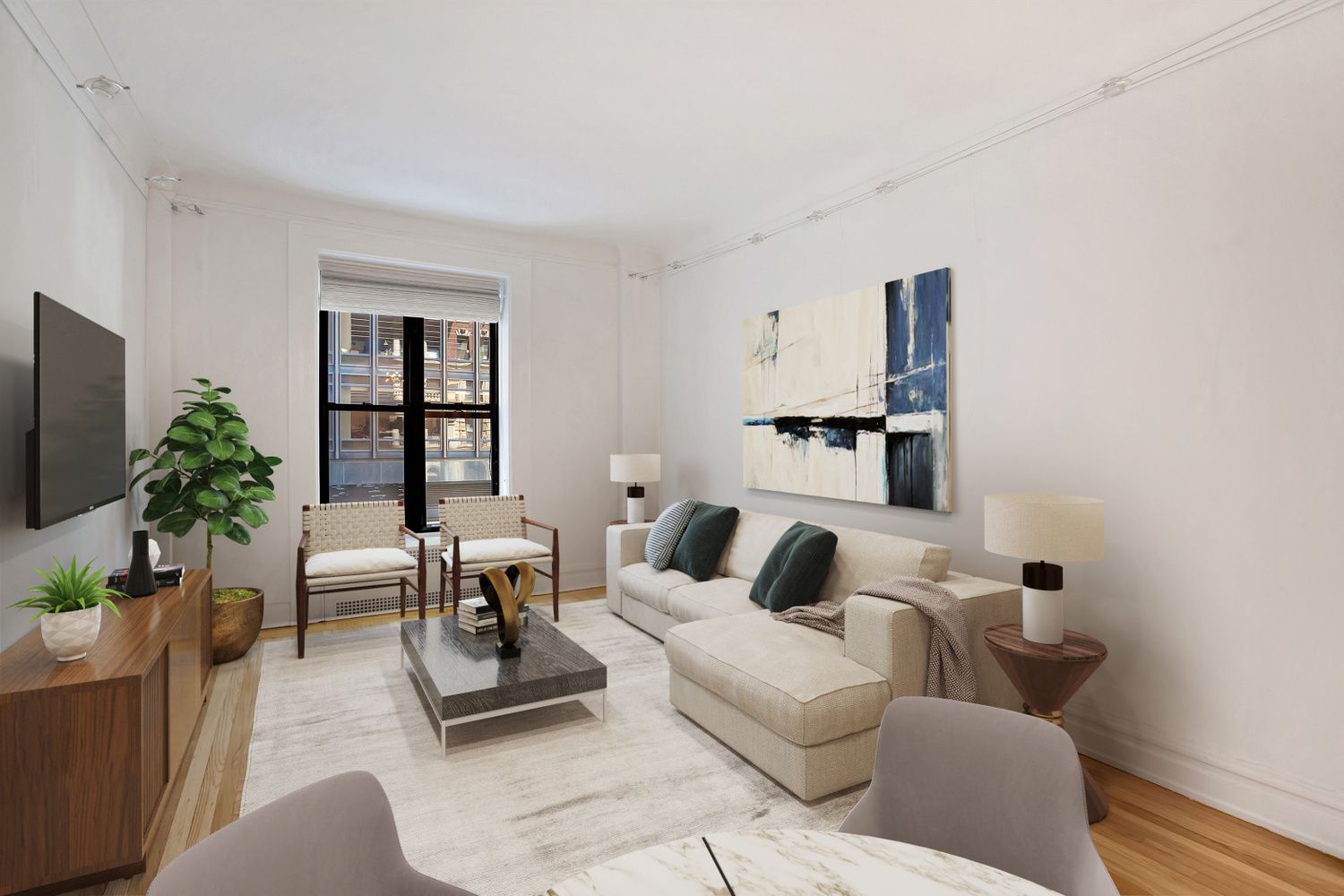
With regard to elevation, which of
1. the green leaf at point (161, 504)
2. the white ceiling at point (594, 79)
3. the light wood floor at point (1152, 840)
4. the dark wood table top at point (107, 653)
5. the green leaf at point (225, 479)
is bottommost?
the light wood floor at point (1152, 840)

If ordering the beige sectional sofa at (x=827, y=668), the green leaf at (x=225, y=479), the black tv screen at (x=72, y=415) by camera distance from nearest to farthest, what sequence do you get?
the black tv screen at (x=72, y=415) → the beige sectional sofa at (x=827, y=668) → the green leaf at (x=225, y=479)

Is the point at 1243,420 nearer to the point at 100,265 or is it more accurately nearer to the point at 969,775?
the point at 969,775

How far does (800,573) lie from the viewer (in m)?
3.55

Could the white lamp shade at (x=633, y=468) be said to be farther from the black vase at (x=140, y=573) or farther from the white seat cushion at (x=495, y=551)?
the black vase at (x=140, y=573)

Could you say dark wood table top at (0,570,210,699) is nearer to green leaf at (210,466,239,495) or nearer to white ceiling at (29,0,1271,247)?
green leaf at (210,466,239,495)

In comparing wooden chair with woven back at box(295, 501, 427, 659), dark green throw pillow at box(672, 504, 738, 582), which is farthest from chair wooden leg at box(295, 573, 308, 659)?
dark green throw pillow at box(672, 504, 738, 582)

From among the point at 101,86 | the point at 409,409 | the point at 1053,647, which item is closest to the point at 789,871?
the point at 1053,647

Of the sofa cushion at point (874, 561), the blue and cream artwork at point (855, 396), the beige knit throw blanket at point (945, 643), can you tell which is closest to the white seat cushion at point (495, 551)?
the blue and cream artwork at point (855, 396)

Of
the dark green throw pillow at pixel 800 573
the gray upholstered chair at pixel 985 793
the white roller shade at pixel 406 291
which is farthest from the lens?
the white roller shade at pixel 406 291

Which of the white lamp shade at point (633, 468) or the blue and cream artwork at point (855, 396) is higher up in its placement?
the blue and cream artwork at point (855, 396)

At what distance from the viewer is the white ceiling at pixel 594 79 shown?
270 cm

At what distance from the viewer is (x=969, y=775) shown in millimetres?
1439

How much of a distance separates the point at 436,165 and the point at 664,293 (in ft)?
7.81

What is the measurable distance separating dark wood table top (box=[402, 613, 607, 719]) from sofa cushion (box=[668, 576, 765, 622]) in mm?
749
